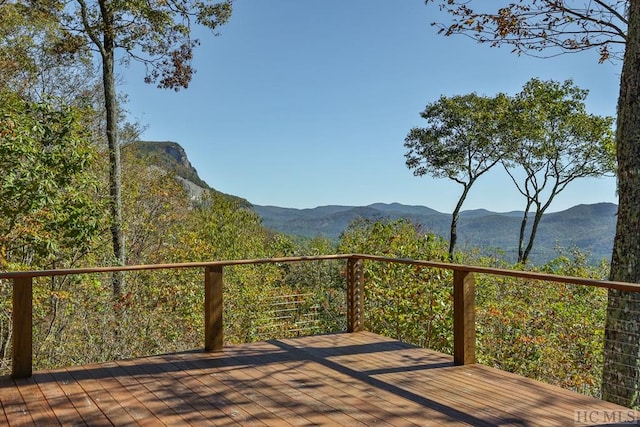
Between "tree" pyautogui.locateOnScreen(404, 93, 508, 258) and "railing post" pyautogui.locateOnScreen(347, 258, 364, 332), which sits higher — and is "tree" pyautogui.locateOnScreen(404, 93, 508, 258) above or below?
above

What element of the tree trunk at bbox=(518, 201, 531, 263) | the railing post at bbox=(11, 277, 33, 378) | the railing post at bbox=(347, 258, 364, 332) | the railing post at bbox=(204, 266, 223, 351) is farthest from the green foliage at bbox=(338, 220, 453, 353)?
the tree trunk at bbox=(518, 201, 531, 263)

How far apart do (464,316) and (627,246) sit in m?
1.55

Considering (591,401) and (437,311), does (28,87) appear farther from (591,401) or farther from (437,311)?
(591,401)

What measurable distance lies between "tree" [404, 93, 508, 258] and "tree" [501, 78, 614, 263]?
0.84m

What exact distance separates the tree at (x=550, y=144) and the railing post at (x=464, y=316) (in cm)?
1635

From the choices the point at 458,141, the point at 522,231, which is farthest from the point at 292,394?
the point at 458,141

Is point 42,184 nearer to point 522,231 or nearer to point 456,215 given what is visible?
point 522,231

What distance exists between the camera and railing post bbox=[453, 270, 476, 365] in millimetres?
4273

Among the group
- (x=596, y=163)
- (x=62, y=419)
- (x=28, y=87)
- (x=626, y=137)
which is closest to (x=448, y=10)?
(x=626, y=137)

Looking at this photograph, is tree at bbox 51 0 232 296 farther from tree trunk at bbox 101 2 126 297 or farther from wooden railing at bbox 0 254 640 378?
wooden railing at bbox 0 254 640 378

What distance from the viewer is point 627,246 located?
445 cm

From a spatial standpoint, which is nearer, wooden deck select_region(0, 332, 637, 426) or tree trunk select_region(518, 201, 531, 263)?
wooden deck select_region(0, 332, 637, 426)

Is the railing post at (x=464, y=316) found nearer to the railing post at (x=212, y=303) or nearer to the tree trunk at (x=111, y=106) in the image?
the railing post at (x=212, y=303)

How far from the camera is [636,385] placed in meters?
4.34
